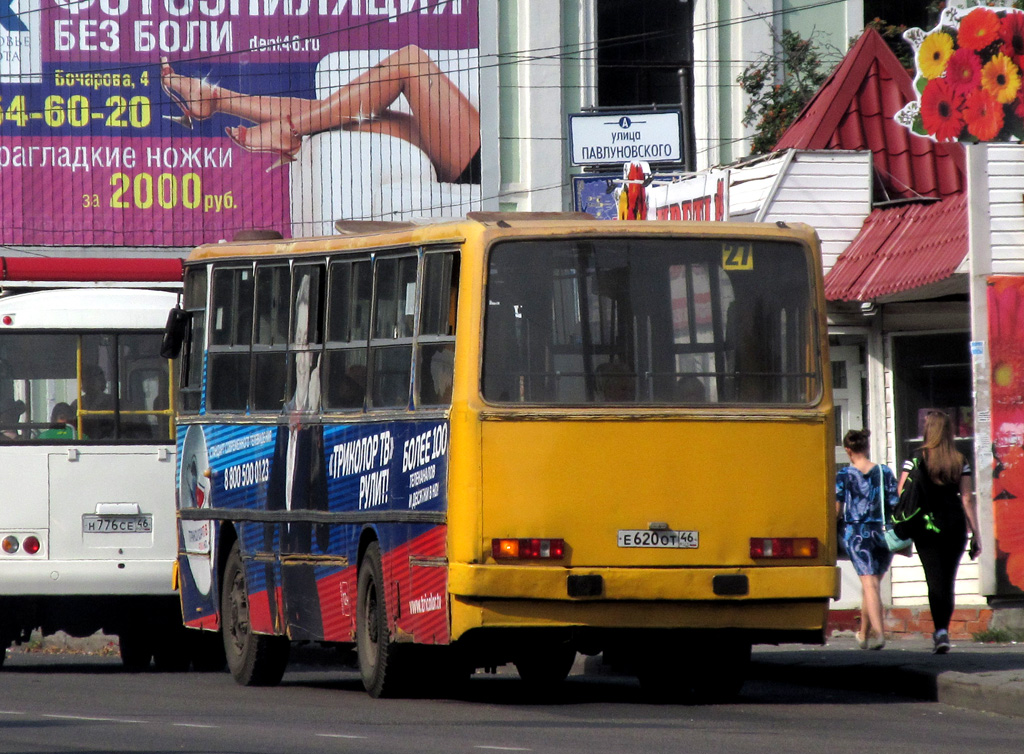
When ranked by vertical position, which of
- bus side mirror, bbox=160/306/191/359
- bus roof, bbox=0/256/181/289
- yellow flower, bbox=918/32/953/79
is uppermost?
yellow flower, bbox=918/32/953/79

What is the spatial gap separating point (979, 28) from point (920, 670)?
5876 millimetres

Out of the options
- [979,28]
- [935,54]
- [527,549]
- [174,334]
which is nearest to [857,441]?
[935,54]

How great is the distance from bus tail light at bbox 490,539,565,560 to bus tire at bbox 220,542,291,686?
3.37 m

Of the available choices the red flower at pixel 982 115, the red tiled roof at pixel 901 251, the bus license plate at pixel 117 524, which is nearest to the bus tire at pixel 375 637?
the bus license plate at pixel 117 524

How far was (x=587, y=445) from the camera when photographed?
10914mm

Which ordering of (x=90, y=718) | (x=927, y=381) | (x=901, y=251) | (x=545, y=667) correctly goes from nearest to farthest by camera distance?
(x=90, y=718) → (x=545, y=667) → (x=901, y=251) → (x=927, y=381)

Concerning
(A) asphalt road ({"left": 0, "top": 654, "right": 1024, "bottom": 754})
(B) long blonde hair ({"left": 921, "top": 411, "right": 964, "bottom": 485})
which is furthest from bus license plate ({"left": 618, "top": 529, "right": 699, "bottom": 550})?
(B) long blonde hair ({"left": 921, "top": 411, "right": 964, "bottom": 485})

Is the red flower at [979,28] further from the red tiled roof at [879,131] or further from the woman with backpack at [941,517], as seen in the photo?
the red tiled roof at [879,131]

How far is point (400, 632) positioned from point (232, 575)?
309cm

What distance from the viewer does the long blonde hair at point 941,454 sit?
13672 millimetres

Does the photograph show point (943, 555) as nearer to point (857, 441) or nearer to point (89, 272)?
point (857, 441)

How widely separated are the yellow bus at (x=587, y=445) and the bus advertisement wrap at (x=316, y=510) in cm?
3

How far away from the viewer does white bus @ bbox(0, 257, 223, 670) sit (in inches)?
604

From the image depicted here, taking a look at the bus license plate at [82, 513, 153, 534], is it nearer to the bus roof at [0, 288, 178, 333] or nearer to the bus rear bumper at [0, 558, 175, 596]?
the bus rear bumper at [0, 558, 175, 596]
